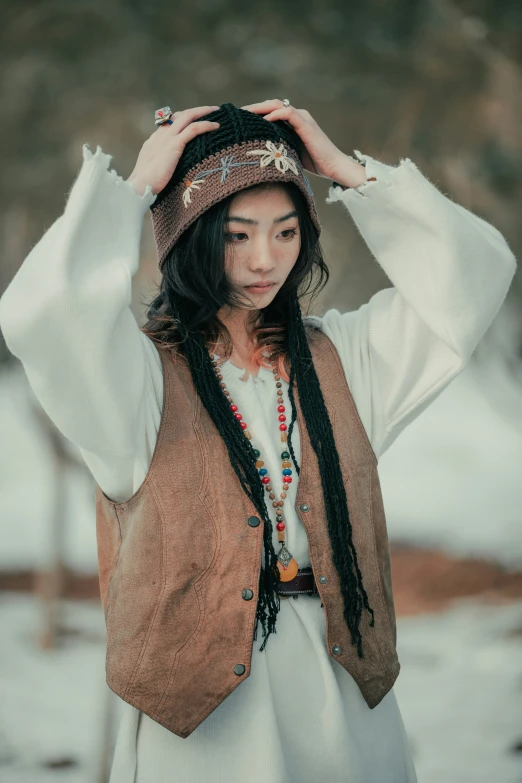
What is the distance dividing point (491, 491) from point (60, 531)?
9.47ft

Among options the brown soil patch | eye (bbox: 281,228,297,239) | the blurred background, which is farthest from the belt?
the brown soil patch

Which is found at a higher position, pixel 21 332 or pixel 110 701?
pixel 21 332

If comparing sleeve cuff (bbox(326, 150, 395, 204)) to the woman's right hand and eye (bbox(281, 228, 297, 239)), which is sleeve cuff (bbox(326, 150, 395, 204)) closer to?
eye (bbox(281, 228, 297, 239))

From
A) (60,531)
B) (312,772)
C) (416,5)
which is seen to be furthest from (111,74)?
(312,772)

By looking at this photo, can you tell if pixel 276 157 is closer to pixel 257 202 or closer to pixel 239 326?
pixel 257 202

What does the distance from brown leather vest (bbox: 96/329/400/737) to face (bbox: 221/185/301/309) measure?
0.72ft

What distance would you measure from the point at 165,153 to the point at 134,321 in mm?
309

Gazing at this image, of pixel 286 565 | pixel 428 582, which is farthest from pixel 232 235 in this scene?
pixel 428 582

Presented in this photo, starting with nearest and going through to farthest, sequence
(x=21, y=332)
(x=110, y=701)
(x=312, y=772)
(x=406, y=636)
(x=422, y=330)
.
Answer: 1. (x=21, y=332)
2. (x=312, y=772)
3. (x=422, y=330)
4. (x=110, y=701)
5. (x=406, y=636)

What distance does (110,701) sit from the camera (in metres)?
2.92

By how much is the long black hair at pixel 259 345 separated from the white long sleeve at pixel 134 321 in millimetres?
89

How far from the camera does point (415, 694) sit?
3.89 meters

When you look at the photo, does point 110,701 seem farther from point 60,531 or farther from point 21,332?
point 21,332

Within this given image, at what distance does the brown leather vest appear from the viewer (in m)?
1.37
